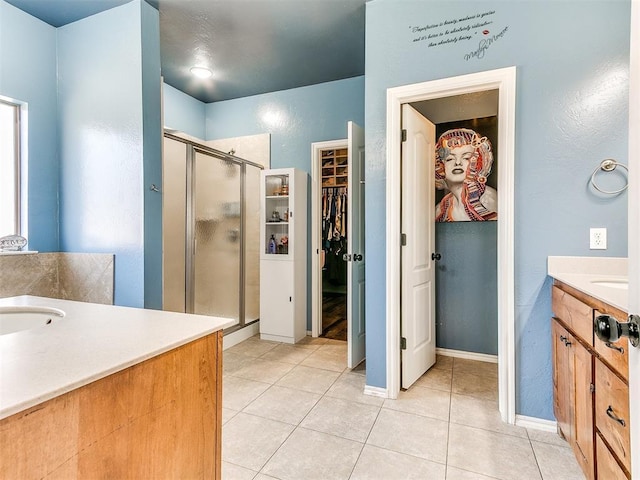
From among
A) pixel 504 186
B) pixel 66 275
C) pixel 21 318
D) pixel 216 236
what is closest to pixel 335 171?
pixel 216 236

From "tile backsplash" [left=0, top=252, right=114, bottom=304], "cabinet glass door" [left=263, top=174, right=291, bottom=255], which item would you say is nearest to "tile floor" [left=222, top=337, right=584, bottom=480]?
"tile backsplash" [left=0, top=252, right=114, bottom=304]

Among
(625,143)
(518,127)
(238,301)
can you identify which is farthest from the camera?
(238,301)

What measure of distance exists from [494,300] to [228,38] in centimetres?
322

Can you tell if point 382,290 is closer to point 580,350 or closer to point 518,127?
point 580,350

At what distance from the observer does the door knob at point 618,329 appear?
63cm

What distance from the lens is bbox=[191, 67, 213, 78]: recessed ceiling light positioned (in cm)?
336

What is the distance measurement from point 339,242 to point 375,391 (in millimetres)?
3228

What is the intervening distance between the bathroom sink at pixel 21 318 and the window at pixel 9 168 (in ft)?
5.29

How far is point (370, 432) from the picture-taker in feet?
6.24

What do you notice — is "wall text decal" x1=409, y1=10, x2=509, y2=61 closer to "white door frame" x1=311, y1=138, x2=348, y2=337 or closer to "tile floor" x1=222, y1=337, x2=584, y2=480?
"white door frame" x1=311, y1=138, x2=348, y2=337

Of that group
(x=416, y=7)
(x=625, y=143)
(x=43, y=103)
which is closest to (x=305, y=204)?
(x=416, y=7)

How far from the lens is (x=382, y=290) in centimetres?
234

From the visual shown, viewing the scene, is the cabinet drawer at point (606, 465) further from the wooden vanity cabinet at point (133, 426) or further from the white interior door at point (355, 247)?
the white interior door at point (355, 247)

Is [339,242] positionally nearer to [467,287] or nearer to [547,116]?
[467,287]
